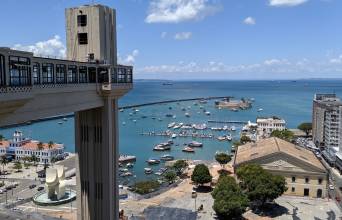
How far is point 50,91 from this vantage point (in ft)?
52.7

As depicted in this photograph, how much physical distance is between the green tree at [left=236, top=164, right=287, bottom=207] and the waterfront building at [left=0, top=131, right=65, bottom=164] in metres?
53.8

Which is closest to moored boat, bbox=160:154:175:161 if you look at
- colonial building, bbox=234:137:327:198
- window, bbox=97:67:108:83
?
colonial building, bbox=234:137:327:198

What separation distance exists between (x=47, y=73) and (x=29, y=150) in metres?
77.2

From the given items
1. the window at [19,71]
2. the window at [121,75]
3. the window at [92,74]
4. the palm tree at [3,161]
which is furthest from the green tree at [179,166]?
the window at [19,71]

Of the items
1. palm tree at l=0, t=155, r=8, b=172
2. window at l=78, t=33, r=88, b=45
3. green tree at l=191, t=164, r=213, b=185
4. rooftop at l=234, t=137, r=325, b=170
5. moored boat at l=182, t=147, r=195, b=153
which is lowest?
moored boat at l=182, t=147, r=195, b=153

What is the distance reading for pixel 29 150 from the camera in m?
86.8

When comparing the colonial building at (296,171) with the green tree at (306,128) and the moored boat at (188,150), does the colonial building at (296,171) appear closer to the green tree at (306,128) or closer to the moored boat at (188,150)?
the moored boat at (188,150)

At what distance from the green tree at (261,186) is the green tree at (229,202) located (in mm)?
3621

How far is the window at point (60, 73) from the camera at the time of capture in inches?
671

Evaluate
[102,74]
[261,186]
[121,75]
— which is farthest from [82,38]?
[261,186]

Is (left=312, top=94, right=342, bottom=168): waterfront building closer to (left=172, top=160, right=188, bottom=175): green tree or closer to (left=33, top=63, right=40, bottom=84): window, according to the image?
(left=172, top=160, right=188, bottom=175): green tree

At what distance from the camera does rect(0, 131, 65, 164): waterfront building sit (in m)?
85.3

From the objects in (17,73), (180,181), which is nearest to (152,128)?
(180,181)

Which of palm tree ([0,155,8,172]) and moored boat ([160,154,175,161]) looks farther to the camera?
moored boat ([160,154,175,161])
